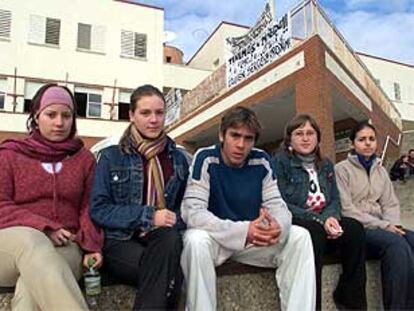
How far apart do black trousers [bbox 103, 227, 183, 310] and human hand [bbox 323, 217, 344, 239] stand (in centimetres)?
128

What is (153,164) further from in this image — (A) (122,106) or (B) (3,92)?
(A) (122,106)

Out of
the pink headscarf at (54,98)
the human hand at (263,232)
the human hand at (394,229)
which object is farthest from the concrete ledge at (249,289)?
the pink headscarf at (54,98)

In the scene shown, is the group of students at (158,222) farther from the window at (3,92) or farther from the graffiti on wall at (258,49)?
the window at (3,92)

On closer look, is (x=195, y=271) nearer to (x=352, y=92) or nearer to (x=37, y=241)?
(x=37, y=241)

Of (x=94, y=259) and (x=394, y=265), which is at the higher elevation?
(x=94, y=259)

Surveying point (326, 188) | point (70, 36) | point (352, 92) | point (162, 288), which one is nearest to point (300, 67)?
point (352, 92)

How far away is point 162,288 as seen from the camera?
2.47m

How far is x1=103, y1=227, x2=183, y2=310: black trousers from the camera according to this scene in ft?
8.06

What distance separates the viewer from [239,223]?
295 cm

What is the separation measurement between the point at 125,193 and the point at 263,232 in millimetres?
956

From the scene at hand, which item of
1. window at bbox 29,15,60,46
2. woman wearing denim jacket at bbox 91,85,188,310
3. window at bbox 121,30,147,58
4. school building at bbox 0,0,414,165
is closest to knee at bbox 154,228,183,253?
woman wearing denim jacket at bbox 91,85,188,310

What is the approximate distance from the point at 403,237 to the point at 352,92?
982 cm

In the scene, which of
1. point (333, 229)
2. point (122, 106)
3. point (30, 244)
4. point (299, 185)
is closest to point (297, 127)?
point (299, 185)

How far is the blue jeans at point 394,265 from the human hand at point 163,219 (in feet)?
5.85
